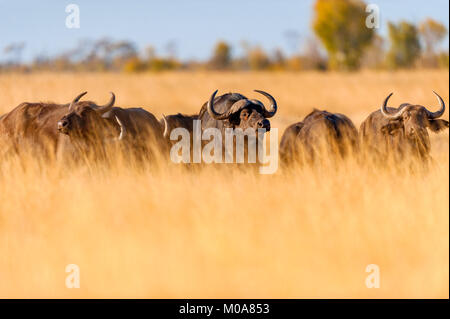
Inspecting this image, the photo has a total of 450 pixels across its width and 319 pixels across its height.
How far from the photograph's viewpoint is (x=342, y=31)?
58.0 meters

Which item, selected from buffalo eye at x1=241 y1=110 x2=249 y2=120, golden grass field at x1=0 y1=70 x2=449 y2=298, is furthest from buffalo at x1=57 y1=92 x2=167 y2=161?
buffalo eye at x1=241 y1=110 x2=249 y2=120

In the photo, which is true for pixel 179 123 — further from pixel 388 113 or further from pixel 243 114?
pixel 388 113

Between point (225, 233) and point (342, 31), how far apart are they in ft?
181

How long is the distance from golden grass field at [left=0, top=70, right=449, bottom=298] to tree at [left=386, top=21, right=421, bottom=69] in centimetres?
5873

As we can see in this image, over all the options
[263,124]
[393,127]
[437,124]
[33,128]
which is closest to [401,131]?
[393,127]

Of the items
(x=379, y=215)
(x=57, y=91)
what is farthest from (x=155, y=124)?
(x=57, y=91)

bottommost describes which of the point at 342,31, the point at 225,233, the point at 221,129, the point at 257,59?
the point at 225,233

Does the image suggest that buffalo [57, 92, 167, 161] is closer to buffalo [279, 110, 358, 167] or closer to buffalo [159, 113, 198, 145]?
buffalo [159, 113, 198, 145]

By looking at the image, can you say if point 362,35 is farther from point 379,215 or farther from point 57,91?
point 379,215

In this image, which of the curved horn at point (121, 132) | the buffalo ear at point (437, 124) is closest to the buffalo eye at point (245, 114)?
the curved horn at point (121, 132)

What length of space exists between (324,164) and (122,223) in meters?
3.05

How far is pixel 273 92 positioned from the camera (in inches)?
950

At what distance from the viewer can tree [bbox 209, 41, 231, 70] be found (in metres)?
73.6

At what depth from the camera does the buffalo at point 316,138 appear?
8805 millimetres
